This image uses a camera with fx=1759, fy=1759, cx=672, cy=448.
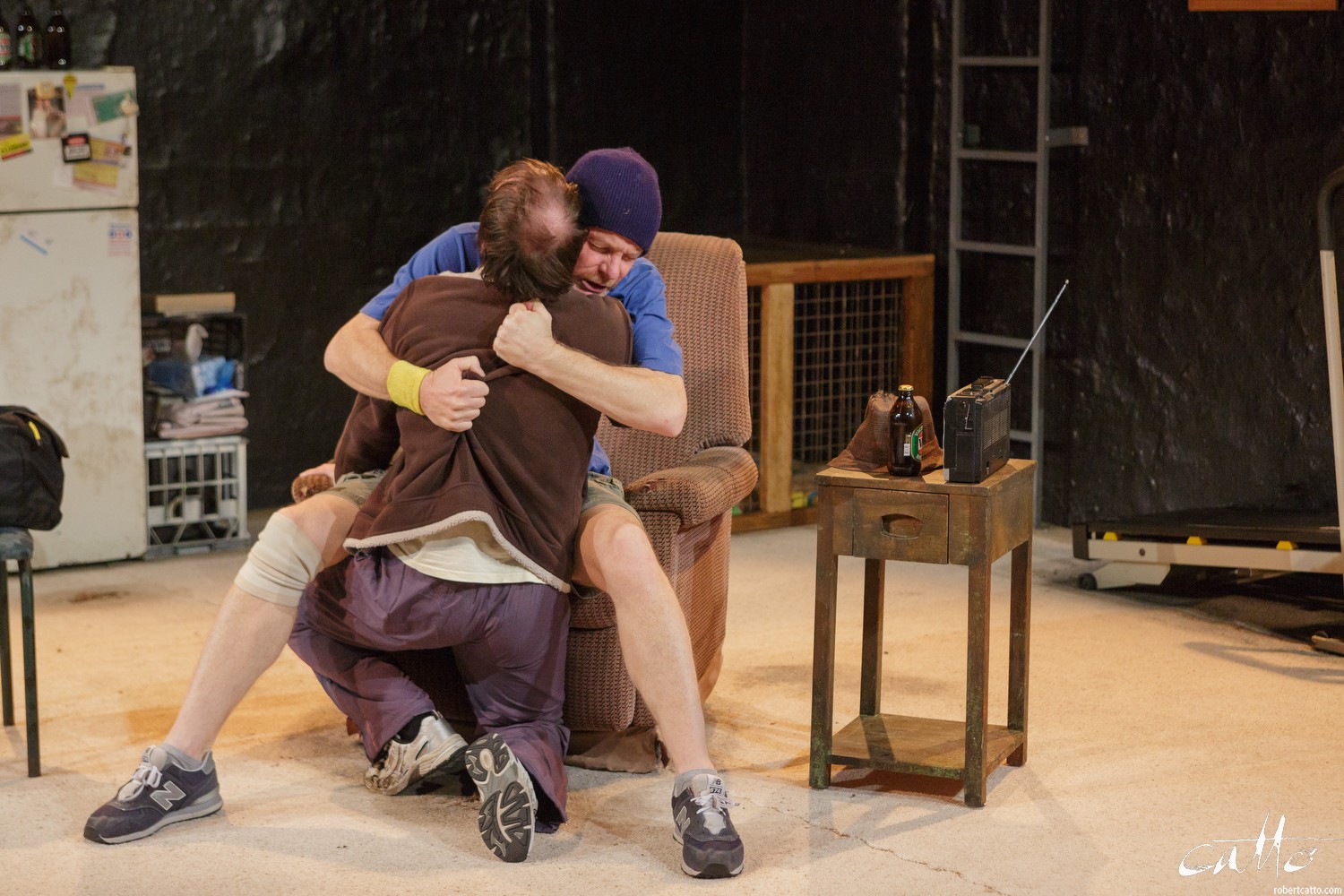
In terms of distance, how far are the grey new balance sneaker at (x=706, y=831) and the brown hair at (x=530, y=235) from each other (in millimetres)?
975

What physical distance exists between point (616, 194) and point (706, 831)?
121 centimetres

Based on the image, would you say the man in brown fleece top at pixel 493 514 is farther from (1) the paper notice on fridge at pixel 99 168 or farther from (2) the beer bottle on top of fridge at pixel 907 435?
(1) the paper notice on fridge at pixel 99 168

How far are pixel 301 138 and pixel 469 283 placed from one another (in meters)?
3.40

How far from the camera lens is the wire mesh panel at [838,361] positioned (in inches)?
256

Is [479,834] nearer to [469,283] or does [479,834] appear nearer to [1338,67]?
[469,283]

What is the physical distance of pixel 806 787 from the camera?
3.68 metres

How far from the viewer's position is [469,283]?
342 cm

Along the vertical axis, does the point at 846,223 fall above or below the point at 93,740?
above

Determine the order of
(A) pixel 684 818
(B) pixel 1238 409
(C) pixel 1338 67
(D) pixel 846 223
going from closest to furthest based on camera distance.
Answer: (A) pixel 684 818, (C) pixel 1338 67, (B) pixel 1238 409, (D) pixel 846 223

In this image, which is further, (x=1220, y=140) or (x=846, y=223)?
(x=846, y=223)

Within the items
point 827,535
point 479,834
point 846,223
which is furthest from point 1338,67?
point 479,834

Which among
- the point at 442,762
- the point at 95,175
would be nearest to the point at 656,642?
the point at 442,762

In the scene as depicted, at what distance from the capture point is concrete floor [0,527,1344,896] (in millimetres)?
3188

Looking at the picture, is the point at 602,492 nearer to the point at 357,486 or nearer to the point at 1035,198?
the point at 357,486
